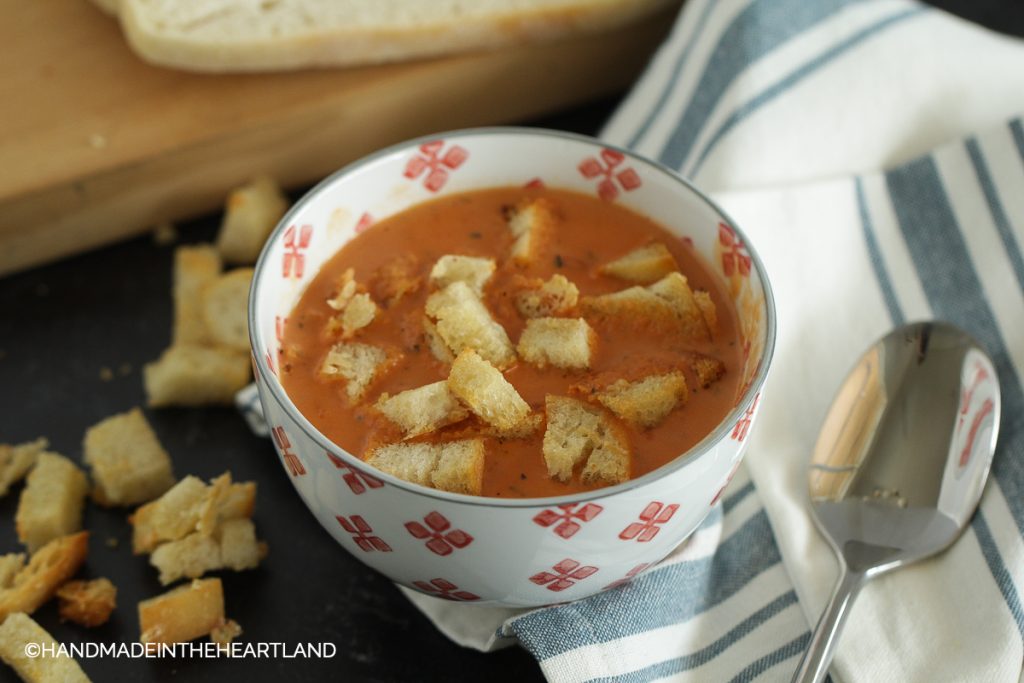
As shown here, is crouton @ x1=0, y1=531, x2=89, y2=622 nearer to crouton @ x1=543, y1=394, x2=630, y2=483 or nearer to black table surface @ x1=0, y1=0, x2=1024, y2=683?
black table surface @ x1=0, y1=0, x2=1024, y2=683

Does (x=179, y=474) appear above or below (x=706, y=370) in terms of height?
below

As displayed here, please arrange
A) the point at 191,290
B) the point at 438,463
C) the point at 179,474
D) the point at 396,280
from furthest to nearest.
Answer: the point at 191,290, the point at 179,474, the point at 396,280, the point at 438,463

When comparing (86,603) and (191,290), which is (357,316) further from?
(191,290)

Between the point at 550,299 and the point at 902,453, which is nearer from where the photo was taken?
the point at 550,299

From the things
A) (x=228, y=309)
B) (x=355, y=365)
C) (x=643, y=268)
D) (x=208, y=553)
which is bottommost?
(x=208, y=553)

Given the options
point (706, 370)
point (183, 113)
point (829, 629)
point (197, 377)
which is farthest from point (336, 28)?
point (829, 629)

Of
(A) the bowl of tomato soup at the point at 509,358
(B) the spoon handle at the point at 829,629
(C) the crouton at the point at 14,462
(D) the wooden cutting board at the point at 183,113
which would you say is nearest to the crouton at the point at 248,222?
(D) the wooden cutting board at the point at 183,113

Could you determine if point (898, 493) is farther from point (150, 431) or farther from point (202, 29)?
point (202, 29)

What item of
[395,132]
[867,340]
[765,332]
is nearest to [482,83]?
[395,132]
